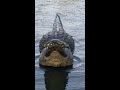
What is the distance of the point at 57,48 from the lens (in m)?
5.50

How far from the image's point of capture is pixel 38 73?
4.94m

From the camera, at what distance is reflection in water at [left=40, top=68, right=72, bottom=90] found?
446 cm

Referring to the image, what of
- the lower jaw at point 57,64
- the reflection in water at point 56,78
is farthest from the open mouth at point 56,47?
the reflection in water at point 56,78

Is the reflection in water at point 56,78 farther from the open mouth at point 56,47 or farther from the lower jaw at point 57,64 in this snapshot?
the open mouth at point 56,47

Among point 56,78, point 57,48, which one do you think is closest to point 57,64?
point 57,48

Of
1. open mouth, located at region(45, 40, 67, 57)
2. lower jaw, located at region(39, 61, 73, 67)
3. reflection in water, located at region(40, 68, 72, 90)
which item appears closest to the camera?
reflection in water, located at region(40, 68, 72, 90)

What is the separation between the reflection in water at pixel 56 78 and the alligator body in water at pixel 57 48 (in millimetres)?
133

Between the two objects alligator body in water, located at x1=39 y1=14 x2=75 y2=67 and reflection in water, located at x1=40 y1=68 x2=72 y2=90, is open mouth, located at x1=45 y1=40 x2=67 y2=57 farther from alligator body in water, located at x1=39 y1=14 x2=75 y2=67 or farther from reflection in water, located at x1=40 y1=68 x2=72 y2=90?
reflection in water, located at x1=40 y1=68 x2=72 y2=90

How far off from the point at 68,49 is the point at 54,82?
91 cm

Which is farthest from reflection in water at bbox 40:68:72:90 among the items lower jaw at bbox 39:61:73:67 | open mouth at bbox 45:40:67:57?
open mouth at bbox 45:40:67:57

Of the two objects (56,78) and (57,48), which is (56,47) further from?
(56,78)

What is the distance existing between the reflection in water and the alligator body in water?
0.13 m

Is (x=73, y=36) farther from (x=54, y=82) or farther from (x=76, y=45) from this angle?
(x=54, y=82)

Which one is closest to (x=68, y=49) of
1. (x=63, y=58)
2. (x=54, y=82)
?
(x=63, y=58)
